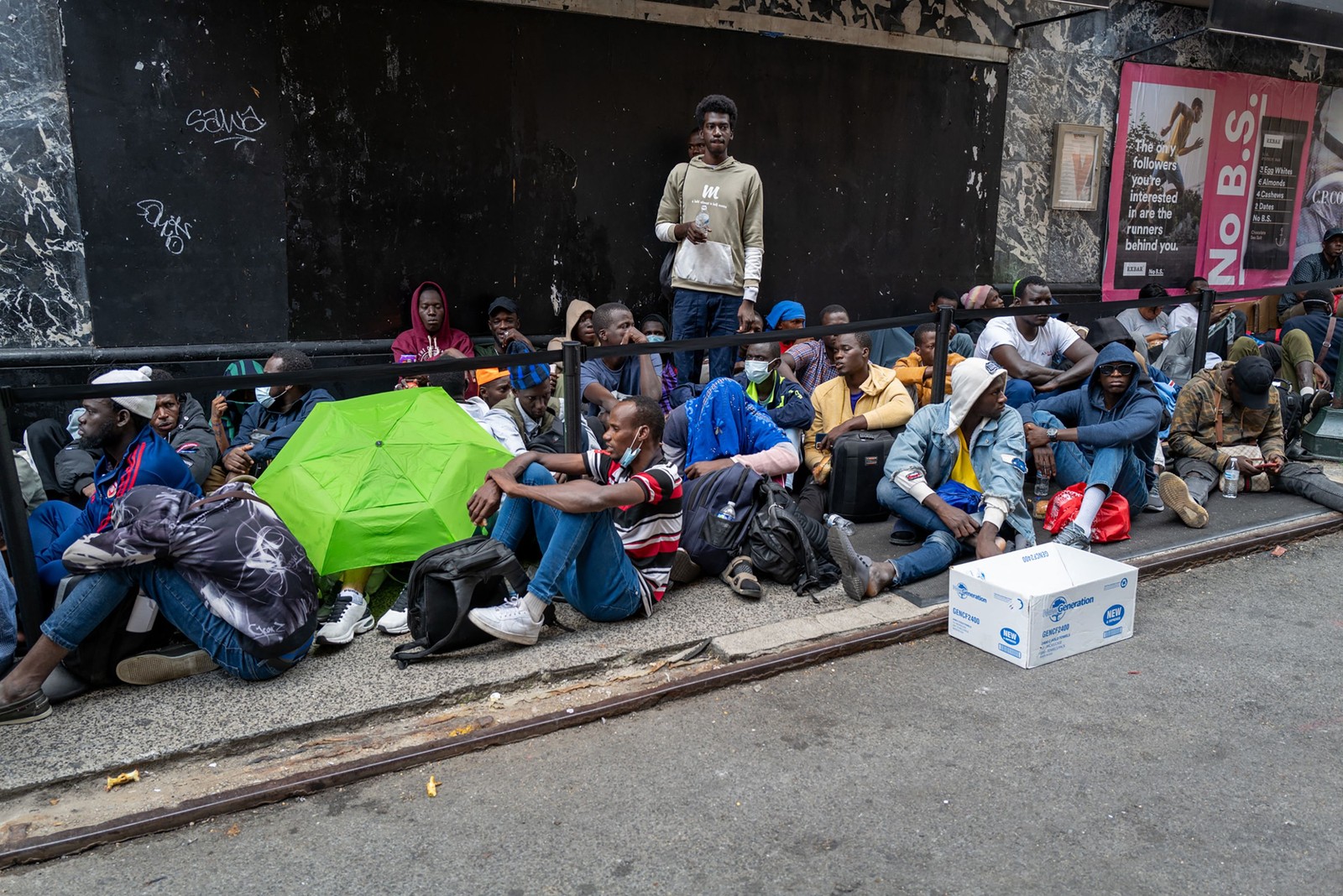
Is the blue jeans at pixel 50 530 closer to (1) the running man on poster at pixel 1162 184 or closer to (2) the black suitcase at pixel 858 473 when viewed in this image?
(2) the black suitcase at pixel 858 473

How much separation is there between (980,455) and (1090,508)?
695 mm

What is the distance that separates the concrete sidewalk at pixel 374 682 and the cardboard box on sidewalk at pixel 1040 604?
33 centimetres

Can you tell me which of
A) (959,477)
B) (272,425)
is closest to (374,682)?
(272,425)

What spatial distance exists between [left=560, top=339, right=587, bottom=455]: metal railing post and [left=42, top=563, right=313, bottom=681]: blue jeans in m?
1.58

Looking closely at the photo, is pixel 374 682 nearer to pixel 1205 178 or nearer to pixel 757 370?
pixel 757 370

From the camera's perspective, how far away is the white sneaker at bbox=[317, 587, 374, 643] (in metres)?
4.17

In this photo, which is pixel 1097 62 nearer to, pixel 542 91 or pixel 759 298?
pixel 759 298

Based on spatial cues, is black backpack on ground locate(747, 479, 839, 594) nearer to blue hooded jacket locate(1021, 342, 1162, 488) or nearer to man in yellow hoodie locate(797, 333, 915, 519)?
man in yellow hoodie locate(797, 333, 915, 519)

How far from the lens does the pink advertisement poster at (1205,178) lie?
1081 centimetres

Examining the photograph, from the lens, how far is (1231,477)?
254 inches

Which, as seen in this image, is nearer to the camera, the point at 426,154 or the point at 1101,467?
the point at 1101,467

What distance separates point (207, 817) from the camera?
310cm

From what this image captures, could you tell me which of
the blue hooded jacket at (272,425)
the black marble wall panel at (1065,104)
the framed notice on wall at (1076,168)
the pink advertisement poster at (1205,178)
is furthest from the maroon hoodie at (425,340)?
the pink advertisement poster at (1205,178)

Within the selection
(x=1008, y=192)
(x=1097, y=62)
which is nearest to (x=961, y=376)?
(x=1008, y=192)
